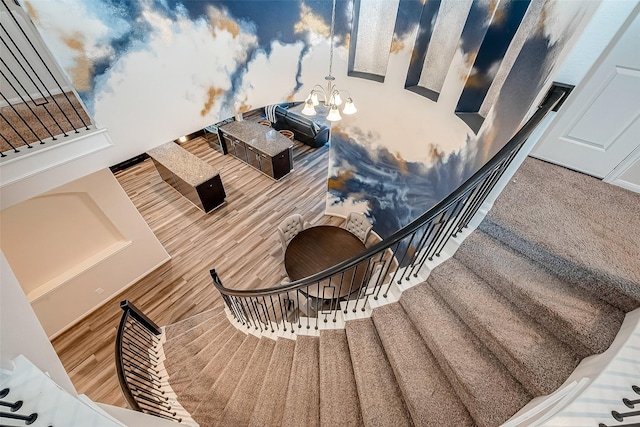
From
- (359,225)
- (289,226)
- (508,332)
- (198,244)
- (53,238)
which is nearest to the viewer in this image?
(508,332)

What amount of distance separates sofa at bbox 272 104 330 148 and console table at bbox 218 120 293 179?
1.26 meters

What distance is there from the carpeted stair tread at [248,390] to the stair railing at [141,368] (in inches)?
16.9

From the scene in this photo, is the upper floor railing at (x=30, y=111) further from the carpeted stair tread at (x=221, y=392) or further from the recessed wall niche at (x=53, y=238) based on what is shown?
the carpeted stair tread at (x=221, y=392)

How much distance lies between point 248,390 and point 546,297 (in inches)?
103

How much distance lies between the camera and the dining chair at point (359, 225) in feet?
15.3

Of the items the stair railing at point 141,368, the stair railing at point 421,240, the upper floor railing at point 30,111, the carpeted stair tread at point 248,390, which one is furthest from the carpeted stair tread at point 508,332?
the upper floor railing at point 30,111

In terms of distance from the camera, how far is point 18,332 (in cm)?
113

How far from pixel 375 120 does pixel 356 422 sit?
3897 mm

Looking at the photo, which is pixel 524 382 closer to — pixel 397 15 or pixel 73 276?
pixel 397 15

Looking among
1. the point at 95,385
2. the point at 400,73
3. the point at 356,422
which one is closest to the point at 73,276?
the point at 95,385

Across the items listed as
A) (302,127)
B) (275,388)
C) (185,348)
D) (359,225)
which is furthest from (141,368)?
(302,127)

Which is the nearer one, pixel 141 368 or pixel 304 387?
pixel 304 387

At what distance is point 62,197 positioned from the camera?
354 cm

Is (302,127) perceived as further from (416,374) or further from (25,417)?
(25,417)
